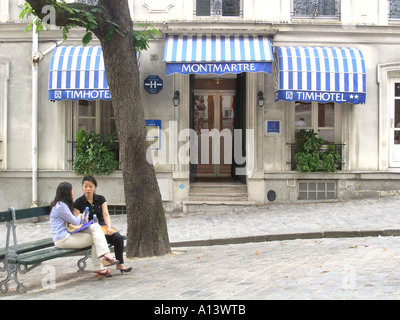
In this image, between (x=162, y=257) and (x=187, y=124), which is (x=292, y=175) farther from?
(x=162, y=257)

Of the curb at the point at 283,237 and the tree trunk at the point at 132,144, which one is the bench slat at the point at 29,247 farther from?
the curb at the point at 283,237

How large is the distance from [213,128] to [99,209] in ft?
25.3

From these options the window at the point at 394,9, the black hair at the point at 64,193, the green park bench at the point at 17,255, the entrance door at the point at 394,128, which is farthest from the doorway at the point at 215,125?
the green park bench at the point at 17,255

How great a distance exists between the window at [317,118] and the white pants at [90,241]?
7732 millimetres

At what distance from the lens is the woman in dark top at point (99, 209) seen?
272 inches

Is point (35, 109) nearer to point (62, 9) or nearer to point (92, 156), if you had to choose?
point (92, 156)

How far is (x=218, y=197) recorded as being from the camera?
12812 millimetres

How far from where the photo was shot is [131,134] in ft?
25.6

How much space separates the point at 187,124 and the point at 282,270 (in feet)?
22.1

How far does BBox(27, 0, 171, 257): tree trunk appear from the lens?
7.67 metres

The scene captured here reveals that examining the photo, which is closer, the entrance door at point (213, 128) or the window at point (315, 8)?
the window at point (315, 8)

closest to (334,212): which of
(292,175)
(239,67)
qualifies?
(292,175)

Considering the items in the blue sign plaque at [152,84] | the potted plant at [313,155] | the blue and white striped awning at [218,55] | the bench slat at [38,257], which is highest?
the blue and white striped awning at [218,55]
